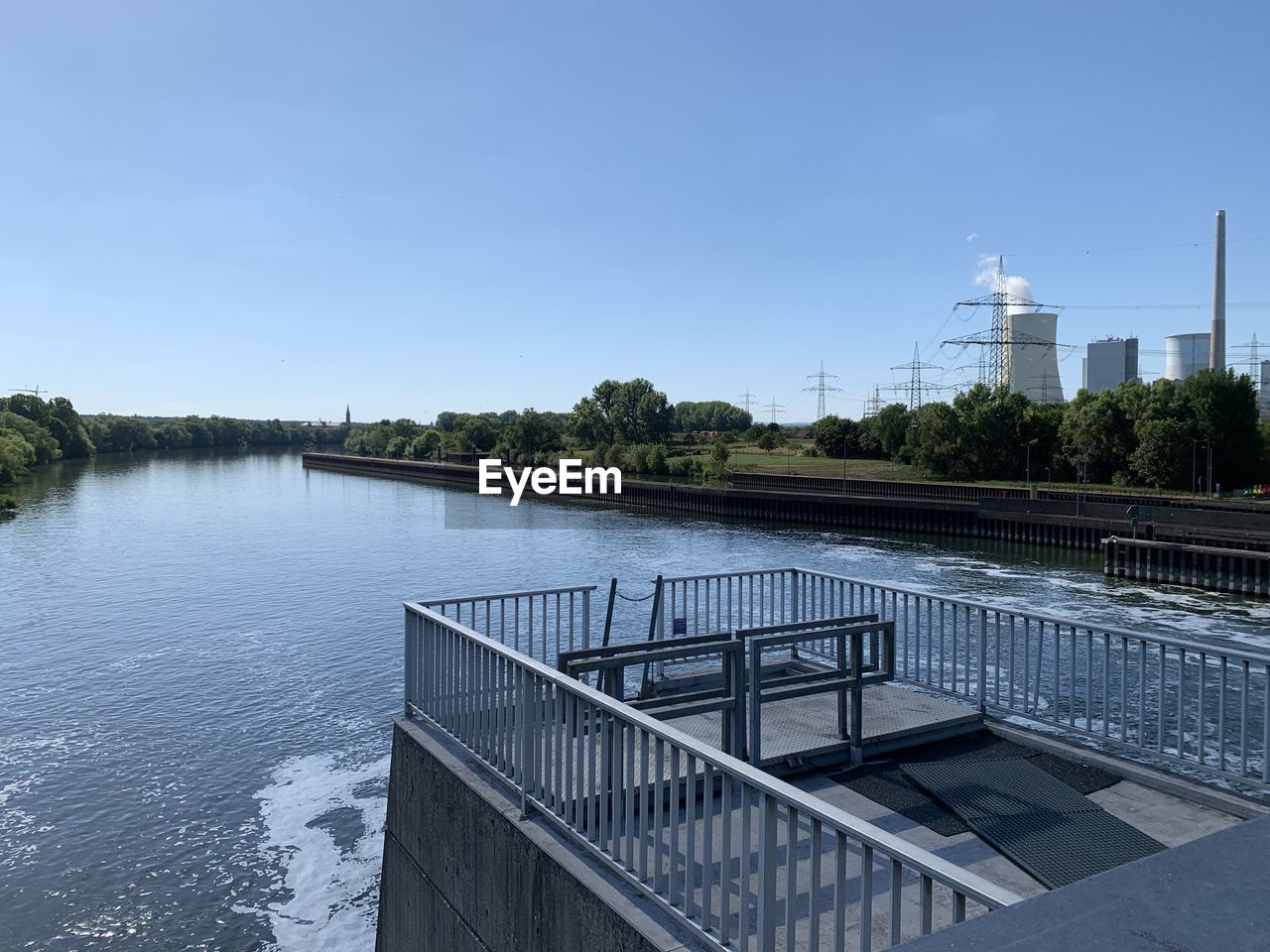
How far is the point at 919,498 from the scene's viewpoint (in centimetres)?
5622

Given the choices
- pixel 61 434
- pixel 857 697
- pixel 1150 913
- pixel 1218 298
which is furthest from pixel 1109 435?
pixel 61 434

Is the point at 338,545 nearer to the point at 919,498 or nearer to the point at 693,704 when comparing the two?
the point at 919,498

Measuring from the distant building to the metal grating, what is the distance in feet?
590

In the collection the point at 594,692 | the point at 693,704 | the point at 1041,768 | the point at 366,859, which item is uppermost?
the point at 594,692

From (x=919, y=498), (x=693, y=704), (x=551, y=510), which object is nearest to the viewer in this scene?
(x=693, y=704)

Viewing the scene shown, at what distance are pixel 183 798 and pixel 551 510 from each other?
54.1m

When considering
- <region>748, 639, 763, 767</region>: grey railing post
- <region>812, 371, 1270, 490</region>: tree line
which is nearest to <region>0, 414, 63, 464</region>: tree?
<region>812, 371, 1270, 490</region>: tree line

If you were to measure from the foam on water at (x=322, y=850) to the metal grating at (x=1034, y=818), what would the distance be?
726 centimetres

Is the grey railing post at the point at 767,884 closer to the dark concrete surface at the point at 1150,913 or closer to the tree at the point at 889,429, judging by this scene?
the dark concrete surface at the point at 1150,913

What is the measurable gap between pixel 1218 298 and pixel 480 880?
114 meters

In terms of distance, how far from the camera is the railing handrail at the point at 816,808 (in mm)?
2461

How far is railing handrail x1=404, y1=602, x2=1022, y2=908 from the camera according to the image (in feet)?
8.07

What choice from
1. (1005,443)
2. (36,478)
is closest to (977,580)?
(1005,443)

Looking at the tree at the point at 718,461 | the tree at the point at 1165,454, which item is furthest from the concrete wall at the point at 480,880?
the tree at the point at 718,461
